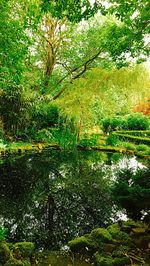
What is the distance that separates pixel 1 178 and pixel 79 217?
3700mm

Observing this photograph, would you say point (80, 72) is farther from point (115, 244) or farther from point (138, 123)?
point (115, 244)

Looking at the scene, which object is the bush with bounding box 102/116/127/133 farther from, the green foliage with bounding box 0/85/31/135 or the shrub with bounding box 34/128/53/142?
the green foliage with bounding box 0/85/31/135

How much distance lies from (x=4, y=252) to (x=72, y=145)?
41.1 feet

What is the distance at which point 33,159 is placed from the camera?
43.2ft

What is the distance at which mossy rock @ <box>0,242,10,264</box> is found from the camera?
4518 mm

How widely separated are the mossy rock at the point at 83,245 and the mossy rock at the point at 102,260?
33 centimetres

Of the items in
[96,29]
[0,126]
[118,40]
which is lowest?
[0,126]

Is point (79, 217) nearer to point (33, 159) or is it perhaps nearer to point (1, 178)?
point (1, 178)

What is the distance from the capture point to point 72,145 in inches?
672

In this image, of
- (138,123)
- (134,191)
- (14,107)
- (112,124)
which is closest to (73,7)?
(134,191)

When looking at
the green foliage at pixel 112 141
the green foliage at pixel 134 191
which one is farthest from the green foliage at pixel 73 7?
the green foliage at pixel 112 141

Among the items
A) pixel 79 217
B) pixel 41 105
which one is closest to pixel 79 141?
pixel 41 105

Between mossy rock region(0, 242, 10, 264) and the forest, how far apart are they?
0.6 inches

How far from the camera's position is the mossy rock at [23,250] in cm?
477
